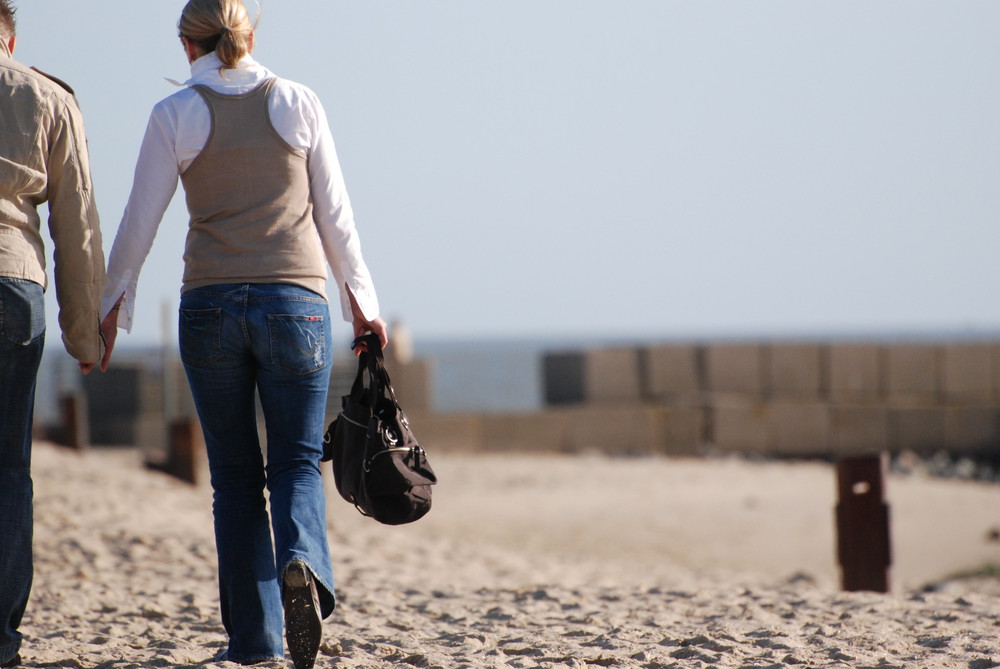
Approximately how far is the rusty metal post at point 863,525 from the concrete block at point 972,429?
33.3 ft

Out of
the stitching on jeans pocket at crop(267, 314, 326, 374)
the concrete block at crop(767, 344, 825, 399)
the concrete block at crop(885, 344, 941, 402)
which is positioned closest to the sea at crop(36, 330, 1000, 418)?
the concrete block at crop(767, 344, 825, 399)

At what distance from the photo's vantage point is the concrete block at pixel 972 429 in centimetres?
1380

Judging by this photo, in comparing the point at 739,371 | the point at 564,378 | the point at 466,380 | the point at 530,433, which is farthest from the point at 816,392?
the point at 466,380

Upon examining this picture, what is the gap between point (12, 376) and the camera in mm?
2658

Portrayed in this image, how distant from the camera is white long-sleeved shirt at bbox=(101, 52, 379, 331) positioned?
269 centimetres

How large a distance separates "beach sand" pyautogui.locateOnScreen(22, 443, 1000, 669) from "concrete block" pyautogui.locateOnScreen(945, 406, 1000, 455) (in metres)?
1.99

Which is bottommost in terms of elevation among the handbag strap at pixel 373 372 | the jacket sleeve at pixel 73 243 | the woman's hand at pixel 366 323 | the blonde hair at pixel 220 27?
the handbag strap at pixel 373 372

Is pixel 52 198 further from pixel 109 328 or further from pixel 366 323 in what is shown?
pixel 366 323

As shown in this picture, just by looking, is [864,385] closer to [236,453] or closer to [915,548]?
[915,548]

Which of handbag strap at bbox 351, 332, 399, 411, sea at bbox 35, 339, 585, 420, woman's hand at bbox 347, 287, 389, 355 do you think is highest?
woman's hand at bbox 347, 287, 389, 355

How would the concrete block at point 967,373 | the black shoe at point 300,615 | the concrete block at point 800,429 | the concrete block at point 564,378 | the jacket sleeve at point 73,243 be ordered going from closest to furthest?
the black shoe at point 300,615 < the jacket sleeve at point 73,243 < the concrete block at point 564,378 < the concrete block at point 800,429 < the concrete block at point 967,373

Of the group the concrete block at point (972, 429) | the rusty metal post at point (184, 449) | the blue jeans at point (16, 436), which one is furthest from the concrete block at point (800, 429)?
the blue jeans at point (16, 436)

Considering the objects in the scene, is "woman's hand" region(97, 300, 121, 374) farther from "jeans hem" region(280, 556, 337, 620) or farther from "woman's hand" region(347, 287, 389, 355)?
"jeans hem" region(280, 556, 337, 620)

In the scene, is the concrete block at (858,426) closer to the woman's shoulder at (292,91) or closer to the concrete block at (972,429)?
the concrete block at (972,429)
